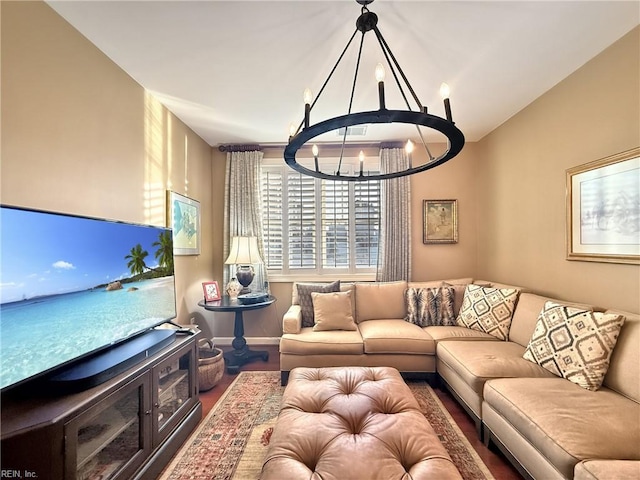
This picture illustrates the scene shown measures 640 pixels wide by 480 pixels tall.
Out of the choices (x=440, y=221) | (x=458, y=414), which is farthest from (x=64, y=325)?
(x=440, y=221)

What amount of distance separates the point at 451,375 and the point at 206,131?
11.7 feet

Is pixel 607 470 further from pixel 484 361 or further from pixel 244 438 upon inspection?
pixel 244 438

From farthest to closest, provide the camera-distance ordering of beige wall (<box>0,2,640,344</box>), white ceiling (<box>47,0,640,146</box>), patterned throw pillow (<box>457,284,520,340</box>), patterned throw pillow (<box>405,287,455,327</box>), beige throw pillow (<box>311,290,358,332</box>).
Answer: patterned throw pillow (<box>405,287,455,327</box>)
beige throw pillow (<box>311,290,358,332</box>)
patterned throw pillow (<box>457,284,520,340</box>)
white ceiling (<box>47,0,640,146</box>)
beige wall (<box>0,2,640,344</box>)

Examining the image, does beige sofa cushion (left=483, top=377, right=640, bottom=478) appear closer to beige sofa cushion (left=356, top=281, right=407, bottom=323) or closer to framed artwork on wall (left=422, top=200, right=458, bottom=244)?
beige sofa cushion (left=356, top=281, right=407, bottom=323)

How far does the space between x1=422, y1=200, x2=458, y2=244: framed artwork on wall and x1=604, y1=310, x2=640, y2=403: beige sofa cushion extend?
213 cm

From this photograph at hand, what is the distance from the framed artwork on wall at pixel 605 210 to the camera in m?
1.90

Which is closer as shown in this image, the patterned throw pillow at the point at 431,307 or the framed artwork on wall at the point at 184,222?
the framed artwork on wall at the point at 184,222

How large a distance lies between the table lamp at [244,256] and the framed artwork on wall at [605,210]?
303cm

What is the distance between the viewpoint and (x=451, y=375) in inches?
95.3

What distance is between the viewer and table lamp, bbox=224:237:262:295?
11.0 feet

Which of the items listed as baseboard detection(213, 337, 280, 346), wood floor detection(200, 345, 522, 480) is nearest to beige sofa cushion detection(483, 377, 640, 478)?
wood floor detection(200, 345, 522, 480)

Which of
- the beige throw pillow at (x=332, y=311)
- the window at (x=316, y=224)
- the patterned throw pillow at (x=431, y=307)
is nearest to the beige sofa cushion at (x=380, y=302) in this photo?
the patterned throw pillow at (x=431, y=307)

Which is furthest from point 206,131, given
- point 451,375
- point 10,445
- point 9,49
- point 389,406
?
point 451,375

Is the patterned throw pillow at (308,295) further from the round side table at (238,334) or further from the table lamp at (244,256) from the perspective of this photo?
the table lamp at (244,256)
